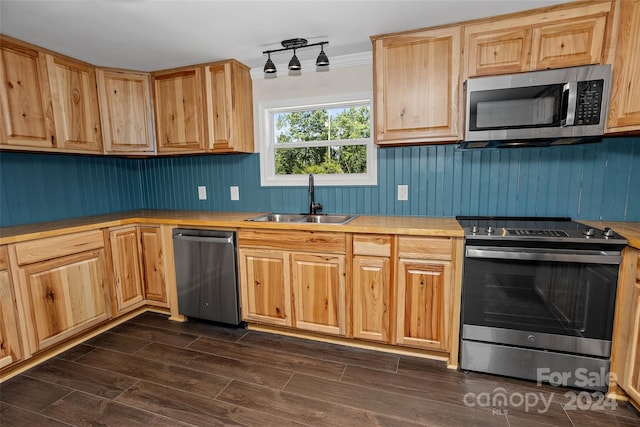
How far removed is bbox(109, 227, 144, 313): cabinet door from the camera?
2658 mm

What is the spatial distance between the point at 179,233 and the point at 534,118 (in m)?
2.64

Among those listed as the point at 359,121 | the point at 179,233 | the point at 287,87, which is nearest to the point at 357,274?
the point at 359,121

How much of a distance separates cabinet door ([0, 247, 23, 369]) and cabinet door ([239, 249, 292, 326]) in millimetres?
1402

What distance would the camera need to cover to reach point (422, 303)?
209 cm

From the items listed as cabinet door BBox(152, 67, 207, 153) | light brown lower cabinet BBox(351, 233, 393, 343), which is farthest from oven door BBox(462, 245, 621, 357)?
cabinet door BBox(152, 67, 207, 153)

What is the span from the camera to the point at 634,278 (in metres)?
1.64

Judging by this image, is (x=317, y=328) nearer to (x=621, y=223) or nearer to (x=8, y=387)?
(x=8, y=387)

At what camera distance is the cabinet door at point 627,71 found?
1.73 m

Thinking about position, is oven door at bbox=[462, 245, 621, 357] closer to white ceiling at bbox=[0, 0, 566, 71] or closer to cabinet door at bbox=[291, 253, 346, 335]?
cabinet door at bbox=[291, 253, 346, 335]

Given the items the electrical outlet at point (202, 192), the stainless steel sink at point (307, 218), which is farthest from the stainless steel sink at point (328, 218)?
the electrical outlet at point (202, 192)

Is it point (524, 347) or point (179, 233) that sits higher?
point (179, 233)

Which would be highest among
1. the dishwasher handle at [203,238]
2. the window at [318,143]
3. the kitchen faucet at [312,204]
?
the window at [318,143]

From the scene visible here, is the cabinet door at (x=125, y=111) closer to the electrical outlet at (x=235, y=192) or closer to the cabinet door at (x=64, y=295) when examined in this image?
the electrical outlet at (x=235, y=192)

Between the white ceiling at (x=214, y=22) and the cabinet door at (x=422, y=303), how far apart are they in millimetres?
1530
